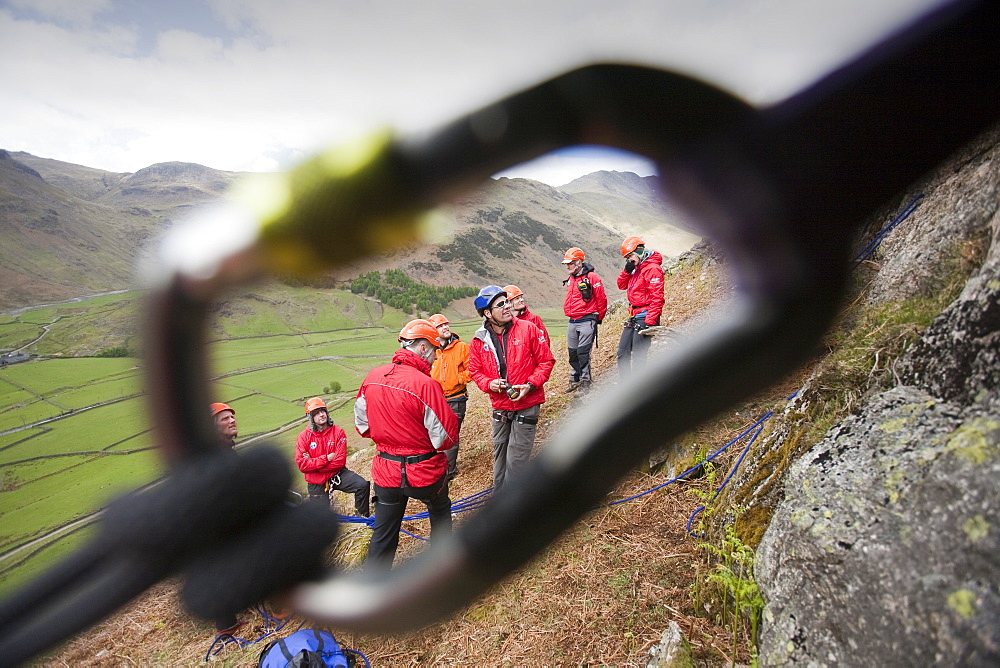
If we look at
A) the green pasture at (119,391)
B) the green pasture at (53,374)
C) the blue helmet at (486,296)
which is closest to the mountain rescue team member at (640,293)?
the blue helmet at (486,296)

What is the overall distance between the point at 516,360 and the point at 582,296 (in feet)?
11.8

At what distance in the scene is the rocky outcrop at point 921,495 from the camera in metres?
0.62

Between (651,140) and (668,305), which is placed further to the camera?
(668,305)

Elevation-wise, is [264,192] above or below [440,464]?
above

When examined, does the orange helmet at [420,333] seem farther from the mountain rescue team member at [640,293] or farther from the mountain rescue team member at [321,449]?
the mountain rescue team member at [321,449]

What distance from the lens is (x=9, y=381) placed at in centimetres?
4778

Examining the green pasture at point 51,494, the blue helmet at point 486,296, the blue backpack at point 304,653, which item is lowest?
the green pasture at point 51,494

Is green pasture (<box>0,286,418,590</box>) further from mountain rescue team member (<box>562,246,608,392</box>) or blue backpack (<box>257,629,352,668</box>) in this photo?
mountain rescue team member (<box>562,246,608,392</box>)

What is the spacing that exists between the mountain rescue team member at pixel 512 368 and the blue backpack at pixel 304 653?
7.50 ft

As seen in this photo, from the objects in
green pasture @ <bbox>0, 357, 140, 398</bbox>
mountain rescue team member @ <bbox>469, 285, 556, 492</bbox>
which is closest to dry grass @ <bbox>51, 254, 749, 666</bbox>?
mountain rescue team member @ <bbox>469, 285, 556, 492</bbox>

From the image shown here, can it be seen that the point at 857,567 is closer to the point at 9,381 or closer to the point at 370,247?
the point at 370,247

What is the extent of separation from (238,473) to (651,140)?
688mm

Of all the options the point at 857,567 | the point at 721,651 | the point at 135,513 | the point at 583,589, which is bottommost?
the point at 583,589

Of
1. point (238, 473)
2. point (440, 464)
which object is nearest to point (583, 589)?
point (440, 464)
